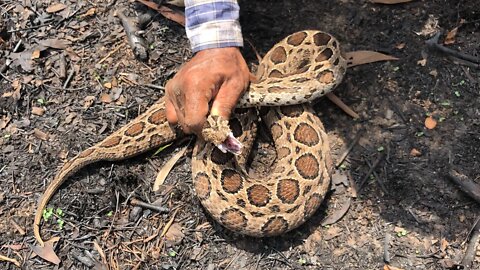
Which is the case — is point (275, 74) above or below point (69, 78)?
above

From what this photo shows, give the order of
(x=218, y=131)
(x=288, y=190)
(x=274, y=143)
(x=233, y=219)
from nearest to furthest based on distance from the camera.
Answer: (x=218, y=131) < (x=233, y=219) < (x=288, y=190) < (x=274, y=143)

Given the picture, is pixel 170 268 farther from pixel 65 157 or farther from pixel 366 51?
pixel 366 51

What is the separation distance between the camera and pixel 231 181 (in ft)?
15.5

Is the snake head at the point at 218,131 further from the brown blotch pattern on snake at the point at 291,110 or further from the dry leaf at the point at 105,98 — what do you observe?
the dry leaf at the point at 105,98

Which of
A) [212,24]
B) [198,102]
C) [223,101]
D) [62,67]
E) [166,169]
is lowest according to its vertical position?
[166,169]

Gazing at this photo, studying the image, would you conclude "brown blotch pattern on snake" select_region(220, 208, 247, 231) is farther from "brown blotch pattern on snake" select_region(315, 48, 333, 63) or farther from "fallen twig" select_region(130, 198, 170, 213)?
"brown blotch pattern on snake" select_region(315, 48, 333, 63)

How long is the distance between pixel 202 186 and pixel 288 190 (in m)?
0.72

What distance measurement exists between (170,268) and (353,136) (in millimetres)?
2028

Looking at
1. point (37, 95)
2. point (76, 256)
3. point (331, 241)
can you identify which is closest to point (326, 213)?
point (331, 241)

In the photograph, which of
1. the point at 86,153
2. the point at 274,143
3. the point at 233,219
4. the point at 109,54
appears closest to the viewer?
the point at 233,219

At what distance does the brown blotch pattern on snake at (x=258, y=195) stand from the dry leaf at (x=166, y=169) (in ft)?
2.77

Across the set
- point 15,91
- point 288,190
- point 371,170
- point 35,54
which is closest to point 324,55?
point 371,170

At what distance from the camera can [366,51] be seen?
5.48 meters

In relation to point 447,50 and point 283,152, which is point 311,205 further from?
point 447,50
